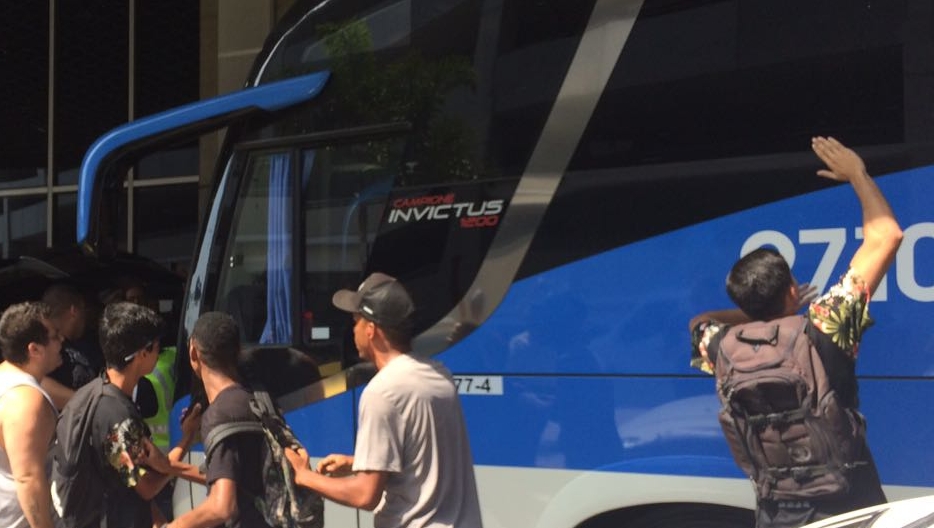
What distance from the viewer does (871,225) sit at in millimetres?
3871

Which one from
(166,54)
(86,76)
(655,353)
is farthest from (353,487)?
(86,76)

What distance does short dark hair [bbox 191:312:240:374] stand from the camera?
421 cm

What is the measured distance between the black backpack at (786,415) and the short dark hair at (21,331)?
2765 millimetres

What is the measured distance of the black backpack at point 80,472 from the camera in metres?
4.12

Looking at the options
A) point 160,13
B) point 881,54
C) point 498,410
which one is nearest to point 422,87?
point 498,410

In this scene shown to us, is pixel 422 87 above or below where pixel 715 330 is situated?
above

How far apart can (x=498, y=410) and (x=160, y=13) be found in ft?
35.6

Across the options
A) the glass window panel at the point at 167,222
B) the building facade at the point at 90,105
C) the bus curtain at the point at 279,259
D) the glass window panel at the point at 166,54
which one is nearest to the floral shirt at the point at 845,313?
the bus curtain at the point at 279,259

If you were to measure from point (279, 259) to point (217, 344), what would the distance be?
100cm

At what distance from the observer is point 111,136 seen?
5.41 meters

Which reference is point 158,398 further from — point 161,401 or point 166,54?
point 166,54

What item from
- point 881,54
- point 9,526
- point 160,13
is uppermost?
point 160,13

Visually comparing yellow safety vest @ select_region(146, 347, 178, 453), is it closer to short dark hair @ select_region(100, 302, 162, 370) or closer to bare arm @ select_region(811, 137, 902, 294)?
short dark hair @ select_region(100, 302, 162, 370)

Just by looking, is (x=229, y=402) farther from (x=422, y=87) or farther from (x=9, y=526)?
(x=422, y=87)
